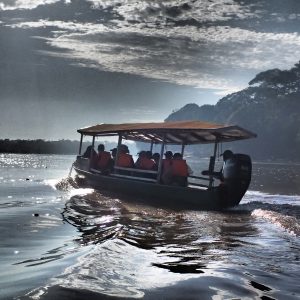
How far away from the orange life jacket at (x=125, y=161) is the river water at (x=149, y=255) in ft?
17.8

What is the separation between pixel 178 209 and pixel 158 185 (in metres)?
1.93

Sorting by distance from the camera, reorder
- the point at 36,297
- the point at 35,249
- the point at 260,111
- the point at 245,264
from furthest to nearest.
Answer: the point at 260,111 → the point at 35,249 → the point at 245,264 → the point at 36,297

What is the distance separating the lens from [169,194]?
49.2 ft

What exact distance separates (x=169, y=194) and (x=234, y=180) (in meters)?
2.50

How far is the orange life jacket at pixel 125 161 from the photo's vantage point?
18.0 meters

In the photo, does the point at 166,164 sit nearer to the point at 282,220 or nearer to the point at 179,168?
the point at 179,168

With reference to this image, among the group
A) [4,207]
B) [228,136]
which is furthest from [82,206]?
[228,136]

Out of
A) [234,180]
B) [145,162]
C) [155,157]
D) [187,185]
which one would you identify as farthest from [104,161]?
[234,180]

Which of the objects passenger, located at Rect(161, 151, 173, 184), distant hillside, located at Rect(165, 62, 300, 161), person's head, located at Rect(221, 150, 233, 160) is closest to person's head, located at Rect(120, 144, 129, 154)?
passenger, located at Rect(161, 151, 173, 184)

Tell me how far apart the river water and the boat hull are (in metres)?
1.45

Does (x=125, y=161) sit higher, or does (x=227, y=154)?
(x=227, y=154)

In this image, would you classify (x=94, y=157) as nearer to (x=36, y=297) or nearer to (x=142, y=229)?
(x=142, y=229)

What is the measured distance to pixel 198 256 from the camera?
22.9 feet

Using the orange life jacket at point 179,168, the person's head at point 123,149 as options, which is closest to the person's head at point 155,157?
the person's head at point 123,149
